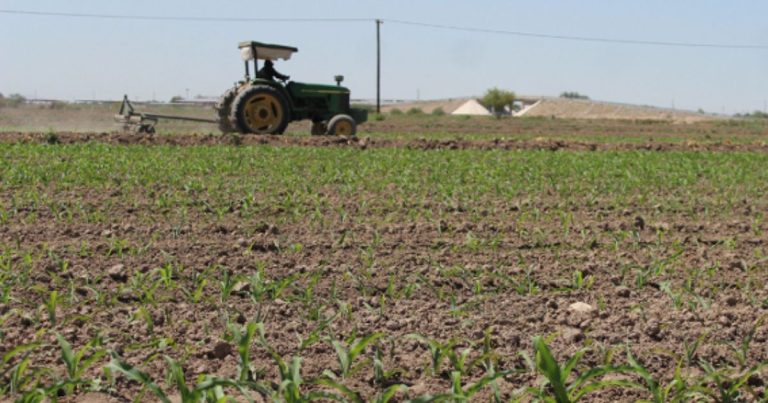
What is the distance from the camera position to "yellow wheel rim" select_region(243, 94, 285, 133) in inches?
758

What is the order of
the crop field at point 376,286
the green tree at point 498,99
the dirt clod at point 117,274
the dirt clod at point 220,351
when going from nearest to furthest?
the crop field at point 376,286 → the dirt clod at point 220,351 → the dirt clod at point 117,274 → the green tree at point 498,99

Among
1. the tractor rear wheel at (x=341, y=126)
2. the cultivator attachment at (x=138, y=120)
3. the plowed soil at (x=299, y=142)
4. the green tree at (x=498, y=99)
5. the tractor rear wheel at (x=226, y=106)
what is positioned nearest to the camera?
the plowed soil at (x=299, y=142)

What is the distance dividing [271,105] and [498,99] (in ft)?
203

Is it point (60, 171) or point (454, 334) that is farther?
point (60, 171)

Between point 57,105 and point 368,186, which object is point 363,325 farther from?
point 57,105

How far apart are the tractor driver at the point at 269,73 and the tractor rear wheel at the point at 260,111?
1.96 feet

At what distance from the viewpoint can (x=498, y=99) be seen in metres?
79.5

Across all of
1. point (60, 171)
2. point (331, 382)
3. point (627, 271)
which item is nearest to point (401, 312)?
point (331, 382)

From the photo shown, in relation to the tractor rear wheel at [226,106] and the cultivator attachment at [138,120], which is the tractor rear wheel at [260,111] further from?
the cultivator attachment at [138,120]

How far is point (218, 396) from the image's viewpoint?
2938 millimetres

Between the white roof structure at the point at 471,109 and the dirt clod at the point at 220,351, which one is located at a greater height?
the dirt clod at the point at 220,351

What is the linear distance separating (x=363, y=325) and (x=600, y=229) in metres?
3.99

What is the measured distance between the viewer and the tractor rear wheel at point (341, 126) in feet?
66.2

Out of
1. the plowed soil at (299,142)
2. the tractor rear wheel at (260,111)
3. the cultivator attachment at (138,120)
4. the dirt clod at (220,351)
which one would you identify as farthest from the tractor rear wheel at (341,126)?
the dirt clod at (220,351)
